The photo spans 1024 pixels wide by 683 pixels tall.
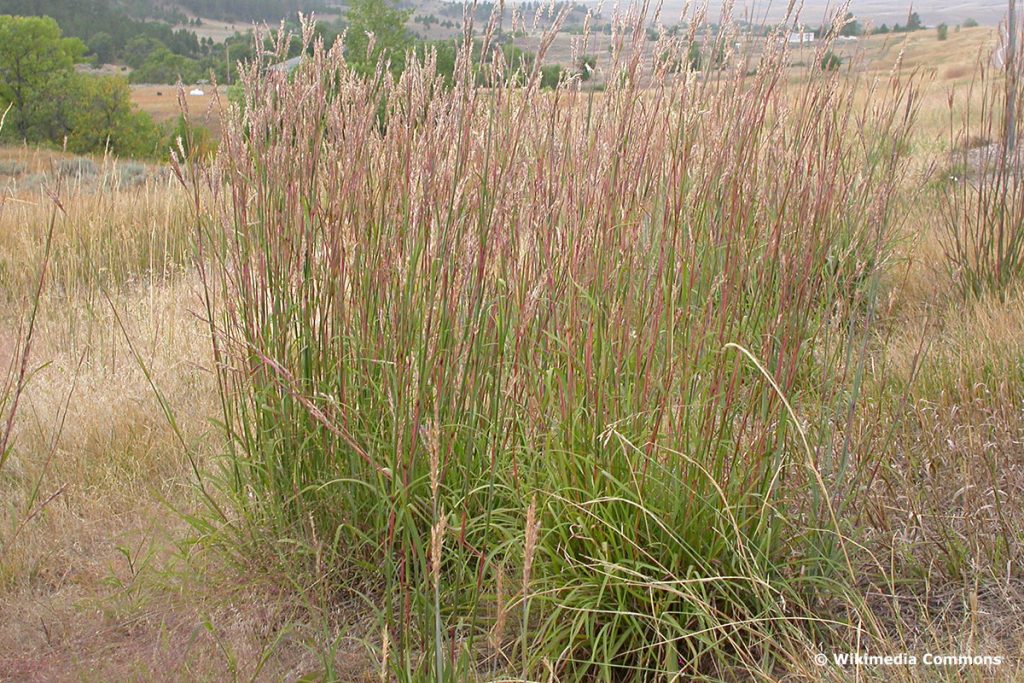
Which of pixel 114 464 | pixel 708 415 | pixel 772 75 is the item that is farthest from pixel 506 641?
pixel 114 464

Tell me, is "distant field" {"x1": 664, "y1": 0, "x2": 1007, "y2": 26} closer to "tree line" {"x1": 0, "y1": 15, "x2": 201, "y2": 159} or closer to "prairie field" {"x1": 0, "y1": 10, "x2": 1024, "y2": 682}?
"prairie field" {"x1": 0, "y1": 10, "x2": 1024, "y2": 682}

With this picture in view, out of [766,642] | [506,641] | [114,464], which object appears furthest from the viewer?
[114,464]

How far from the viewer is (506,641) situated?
78.2 inches

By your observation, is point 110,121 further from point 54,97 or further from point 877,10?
point 877,10

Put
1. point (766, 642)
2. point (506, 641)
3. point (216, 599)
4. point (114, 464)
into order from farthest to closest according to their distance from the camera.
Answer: point (114, 464)
point (216, 599)
point (506, 641)
point (766, 642)

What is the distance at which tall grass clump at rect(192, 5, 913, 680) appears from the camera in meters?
1.84

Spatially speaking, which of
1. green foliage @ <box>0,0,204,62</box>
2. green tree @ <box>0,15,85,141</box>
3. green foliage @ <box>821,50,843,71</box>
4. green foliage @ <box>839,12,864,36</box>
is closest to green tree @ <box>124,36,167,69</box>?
green foliage @ <box>0,0,204,62</box>

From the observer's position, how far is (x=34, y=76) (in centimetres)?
2645

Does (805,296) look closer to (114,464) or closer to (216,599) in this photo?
(216,599)

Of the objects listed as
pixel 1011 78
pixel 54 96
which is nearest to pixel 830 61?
pixel 1011 78

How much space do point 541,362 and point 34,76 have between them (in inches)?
1167

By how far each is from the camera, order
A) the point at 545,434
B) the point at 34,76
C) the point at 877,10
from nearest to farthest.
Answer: the point at 545,434 < the point at 877,10 < the point at 34,76

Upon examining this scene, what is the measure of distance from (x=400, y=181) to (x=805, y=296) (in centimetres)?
102

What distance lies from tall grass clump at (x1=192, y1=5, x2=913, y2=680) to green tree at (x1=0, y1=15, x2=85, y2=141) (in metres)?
27.5
